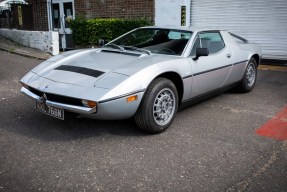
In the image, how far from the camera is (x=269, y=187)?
2682 millimetres

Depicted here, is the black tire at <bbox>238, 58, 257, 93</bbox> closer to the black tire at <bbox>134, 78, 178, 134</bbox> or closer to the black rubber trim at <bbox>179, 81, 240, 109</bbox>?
the black rubber trim at <bbox>179, 81, 240, 109</bbox>

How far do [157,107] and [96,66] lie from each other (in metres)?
0.89

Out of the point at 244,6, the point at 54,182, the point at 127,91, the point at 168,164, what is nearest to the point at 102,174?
the point at 54,182

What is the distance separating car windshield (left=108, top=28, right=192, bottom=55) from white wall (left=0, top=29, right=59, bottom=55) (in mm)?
6305

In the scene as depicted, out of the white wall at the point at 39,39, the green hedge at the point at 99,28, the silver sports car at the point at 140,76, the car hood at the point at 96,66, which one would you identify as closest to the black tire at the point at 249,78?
the silver sports car at the point at 140,76

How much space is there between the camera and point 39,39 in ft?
36.2

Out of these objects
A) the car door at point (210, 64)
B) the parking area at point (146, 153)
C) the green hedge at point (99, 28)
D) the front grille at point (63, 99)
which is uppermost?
the green hedge at point (99, 28)

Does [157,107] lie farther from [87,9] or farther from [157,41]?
[87,9]

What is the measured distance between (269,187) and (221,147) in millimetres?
837

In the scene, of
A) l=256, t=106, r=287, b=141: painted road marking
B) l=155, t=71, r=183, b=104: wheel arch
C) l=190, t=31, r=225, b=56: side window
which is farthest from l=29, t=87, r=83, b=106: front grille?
l=256, t=106, r=287, b=141: painted road marking

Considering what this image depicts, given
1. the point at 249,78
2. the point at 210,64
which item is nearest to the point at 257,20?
Answer: the point at 249,78

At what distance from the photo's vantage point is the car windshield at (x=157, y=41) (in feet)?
14.1

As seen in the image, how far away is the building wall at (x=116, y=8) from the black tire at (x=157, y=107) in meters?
7.66

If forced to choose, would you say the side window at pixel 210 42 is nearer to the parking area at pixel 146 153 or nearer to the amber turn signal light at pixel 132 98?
the parking area at pixel 146 153
